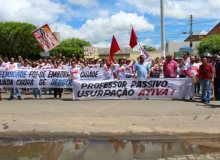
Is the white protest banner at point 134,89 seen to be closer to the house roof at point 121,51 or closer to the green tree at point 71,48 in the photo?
the green tree at point 71,48

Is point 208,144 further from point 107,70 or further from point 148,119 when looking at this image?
point 107,70

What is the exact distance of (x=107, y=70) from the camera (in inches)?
453

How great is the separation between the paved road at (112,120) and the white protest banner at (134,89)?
58cm

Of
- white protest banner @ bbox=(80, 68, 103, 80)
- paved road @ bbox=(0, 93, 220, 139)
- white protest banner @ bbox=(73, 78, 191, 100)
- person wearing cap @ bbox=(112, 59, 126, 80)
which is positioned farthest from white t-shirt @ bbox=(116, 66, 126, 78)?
paved road @ bbox=(0, 93, 220, 139)

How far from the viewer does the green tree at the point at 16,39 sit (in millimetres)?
37463

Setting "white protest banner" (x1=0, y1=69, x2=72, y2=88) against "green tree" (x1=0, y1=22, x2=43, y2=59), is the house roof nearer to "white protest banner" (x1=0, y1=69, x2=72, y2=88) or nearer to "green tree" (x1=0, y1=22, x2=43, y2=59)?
"green tree" (x1=0, y1=22, x2=43, y2=59)

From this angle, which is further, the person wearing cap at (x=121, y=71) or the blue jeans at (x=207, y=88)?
the person wearing cap at (x=121, y=71)

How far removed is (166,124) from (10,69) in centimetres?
776

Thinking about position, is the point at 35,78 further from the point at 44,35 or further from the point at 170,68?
Result: the point at 170,68

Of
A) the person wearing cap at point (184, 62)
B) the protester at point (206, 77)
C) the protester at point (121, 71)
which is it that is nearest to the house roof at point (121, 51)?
the protester at point (121, 71)

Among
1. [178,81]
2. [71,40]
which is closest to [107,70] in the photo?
[178,81]

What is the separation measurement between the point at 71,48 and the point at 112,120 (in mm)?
52349

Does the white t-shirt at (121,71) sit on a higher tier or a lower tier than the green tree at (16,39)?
lower

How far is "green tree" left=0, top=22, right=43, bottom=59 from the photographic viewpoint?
37463 millimetres
